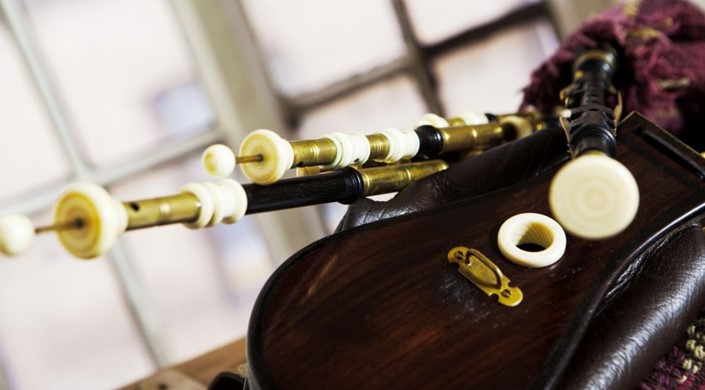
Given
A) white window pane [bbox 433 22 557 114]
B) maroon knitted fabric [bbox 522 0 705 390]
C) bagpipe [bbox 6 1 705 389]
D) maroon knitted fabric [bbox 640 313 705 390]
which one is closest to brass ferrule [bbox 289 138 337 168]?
bagpipe [bbox 6 1 705 389]

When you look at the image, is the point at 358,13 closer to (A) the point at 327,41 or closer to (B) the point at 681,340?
Result: (A) the point at 327,41

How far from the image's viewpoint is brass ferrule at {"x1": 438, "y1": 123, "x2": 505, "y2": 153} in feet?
1.71

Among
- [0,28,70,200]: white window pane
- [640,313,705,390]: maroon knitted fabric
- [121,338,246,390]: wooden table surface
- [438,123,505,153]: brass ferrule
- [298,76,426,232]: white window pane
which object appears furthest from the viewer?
[298,76,426,232]: white window pane

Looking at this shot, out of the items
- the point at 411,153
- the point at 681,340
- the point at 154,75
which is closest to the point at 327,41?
the point at 154,75

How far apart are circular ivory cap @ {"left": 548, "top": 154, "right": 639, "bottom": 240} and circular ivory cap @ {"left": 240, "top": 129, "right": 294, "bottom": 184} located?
0.45 ft

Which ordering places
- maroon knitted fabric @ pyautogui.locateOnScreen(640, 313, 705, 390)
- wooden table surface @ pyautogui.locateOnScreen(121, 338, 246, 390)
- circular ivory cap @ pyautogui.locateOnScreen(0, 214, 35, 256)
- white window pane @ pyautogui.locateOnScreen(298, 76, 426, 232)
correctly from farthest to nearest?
white window pane @ pyautogui.locateOnScreen(298, 76, 426, 232), wooden table surface @ pyautogui.locateOnScreen(121, 338, 246, 390), maroon knitted fabric @ pyautogui.locateOnScreen(640, 313, 705, 390), circular ivory cap @ pyautogui.locateOnScreen(0, 214, 35, 256)

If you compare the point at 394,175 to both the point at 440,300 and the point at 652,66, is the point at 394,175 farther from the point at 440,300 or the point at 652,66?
the point at 652,66

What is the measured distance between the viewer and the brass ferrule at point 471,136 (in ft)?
1.71

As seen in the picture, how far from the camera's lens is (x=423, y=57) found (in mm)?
1022

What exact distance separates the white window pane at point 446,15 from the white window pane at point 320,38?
0.11ft

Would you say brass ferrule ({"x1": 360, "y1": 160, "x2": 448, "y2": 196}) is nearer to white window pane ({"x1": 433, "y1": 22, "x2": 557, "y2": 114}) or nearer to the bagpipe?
the bagpipe

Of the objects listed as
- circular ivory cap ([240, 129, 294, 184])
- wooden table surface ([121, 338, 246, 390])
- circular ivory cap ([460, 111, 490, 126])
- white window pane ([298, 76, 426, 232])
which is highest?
circular ivory cap ([240, 129, 294, 184])

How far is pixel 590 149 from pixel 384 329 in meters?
0.13

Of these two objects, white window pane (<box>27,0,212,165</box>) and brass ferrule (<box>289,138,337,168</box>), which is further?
white window pane (<box>27,0,212,165</box>)
